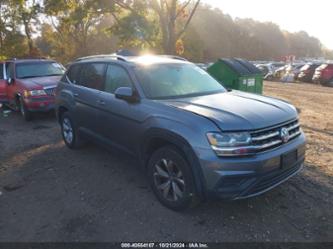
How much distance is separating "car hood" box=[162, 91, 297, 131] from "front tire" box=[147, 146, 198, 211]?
564 millimetres

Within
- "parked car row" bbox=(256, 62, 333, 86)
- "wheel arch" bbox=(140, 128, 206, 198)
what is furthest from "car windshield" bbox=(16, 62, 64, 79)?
"parked car row" bbox=(256, 62, 333, 86)

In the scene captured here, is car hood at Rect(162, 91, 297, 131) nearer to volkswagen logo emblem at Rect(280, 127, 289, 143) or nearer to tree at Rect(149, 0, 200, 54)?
volkswagen logo emblem at Rect(280, 127, 289, 143)

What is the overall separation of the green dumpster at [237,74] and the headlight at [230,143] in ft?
19.0

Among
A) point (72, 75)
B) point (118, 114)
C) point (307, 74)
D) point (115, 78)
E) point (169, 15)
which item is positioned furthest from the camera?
point (307, 74)

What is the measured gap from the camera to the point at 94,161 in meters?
5.79

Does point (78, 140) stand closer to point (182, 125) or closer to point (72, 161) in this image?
point (72, 161)

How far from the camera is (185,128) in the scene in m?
3.56

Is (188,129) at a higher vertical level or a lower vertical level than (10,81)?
lower

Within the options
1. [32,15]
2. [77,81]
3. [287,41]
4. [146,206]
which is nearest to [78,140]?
[77,81]

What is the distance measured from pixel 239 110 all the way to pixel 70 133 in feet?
12.2

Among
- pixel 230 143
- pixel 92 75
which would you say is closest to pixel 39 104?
pixel 92 75

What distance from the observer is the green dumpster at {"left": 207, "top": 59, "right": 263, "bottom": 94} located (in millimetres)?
8969

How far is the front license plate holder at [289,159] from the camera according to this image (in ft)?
12.0

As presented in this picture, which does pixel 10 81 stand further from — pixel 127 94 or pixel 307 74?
pixel 307 74
